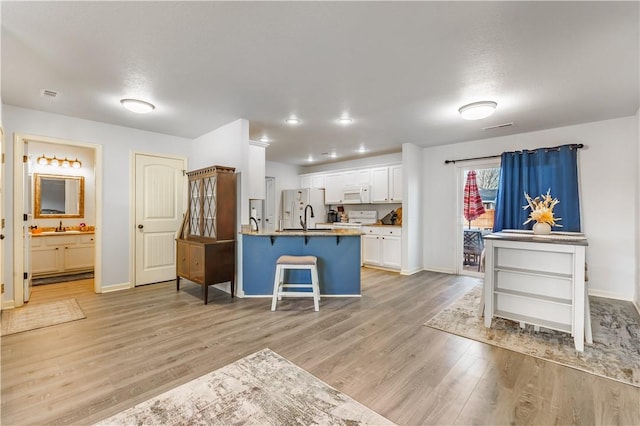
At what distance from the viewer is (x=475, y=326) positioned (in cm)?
302

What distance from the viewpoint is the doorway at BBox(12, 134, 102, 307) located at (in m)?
3.58

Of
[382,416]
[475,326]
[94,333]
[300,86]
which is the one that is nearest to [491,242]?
[475,326]

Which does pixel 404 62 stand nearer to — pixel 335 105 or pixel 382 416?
pixel 335 105

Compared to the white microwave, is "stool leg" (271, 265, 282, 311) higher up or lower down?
lower down

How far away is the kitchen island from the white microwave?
2511 mm

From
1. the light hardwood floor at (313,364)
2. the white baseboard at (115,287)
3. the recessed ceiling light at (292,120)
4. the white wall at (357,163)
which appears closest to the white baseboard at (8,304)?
the light hardwood floor at (313,364)

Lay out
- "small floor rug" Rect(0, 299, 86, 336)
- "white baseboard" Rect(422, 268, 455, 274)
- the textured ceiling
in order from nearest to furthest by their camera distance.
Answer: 1. the textured ceiling
2. "small floor rug" Rect(0, 299, 86, 336)
3. "white baseboard" Rect(422, 268, 455, 274)

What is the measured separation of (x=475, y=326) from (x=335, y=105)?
293 centimetres

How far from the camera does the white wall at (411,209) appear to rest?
5.43m

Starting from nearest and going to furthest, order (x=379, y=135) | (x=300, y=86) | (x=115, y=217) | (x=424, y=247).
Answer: (x=300, y=86)
(x=115, y=217)
(x=379, y=135)
(x=424, y=247)

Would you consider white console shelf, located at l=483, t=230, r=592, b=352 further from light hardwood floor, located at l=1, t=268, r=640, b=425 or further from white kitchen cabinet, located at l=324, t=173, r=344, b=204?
white kitchen cabinet, located at l=324, t=173, r=344, b=204

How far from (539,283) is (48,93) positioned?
5555mm

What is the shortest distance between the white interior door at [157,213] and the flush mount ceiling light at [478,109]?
446 cm

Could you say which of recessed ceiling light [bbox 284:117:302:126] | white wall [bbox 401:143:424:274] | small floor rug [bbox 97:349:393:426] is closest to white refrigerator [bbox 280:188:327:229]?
white wall [bbox 401:143:424:274]
